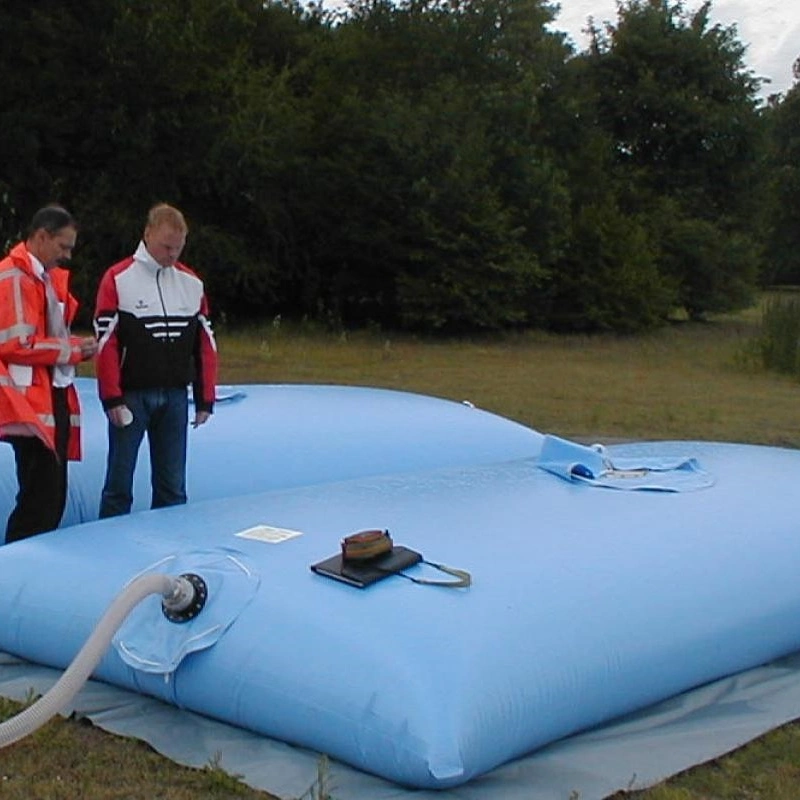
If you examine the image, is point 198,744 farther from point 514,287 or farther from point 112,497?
point 514,287

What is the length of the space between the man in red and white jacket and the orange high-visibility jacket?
0.23 metres

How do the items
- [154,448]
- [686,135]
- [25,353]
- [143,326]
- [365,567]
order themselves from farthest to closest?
[686,135] → [154,448] → [143,326] → [25,353] → [365,567]

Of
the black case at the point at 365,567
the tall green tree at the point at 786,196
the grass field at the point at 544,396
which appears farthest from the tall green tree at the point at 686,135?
the black case at the point at 365,567

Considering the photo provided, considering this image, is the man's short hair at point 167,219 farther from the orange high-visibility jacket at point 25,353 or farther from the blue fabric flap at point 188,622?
the blue fabric flap at point 188,622

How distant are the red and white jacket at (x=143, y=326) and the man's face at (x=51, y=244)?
0.82 feet

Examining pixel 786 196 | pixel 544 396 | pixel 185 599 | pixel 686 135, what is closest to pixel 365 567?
pixel 185 599

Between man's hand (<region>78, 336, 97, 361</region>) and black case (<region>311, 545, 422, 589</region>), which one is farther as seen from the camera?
man's hand (<region>78, 336, 97, 361</region>)

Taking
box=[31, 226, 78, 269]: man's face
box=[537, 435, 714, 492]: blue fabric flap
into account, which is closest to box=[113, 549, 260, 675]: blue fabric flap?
box=[31, 226, 78, 269]: man's face

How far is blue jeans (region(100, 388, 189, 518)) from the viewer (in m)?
4.67

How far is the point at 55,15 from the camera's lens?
61.6 ft

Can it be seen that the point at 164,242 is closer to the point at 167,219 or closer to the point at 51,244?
the point at 167,219

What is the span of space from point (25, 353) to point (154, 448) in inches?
27.5

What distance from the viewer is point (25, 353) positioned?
Answer: 170 inches

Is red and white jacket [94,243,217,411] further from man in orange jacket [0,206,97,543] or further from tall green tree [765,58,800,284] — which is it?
tall green tree [765,58,800,284]
